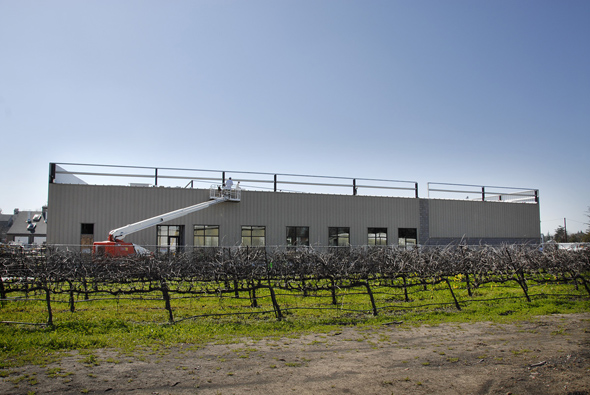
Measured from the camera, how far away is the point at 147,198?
2173 centimetres

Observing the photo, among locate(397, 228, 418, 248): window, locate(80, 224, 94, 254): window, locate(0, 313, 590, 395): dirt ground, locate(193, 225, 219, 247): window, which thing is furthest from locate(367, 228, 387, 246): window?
locate(0, 313, 590, 395): dirt ground

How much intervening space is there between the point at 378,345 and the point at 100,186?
18037mm

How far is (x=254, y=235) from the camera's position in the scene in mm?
23422

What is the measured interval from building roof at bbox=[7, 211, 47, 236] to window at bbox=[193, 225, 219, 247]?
3558cm

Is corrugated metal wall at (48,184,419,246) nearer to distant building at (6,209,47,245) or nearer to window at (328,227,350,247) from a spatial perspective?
window at (328,227,350,247)

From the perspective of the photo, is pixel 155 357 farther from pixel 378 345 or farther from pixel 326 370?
pixel 378 345

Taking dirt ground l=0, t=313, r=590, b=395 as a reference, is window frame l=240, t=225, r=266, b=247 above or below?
above

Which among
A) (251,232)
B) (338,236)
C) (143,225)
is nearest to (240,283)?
(143,225)

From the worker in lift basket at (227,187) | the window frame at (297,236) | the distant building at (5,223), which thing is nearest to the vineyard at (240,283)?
the worker in lift basket at (227,187)

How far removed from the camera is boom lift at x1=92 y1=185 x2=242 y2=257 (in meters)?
16.7

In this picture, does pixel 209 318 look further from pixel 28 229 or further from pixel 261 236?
pixel 28 229

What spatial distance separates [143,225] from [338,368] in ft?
51.8

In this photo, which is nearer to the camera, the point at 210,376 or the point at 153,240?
the point at 210,376

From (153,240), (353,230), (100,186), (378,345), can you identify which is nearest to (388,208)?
(353,230)
